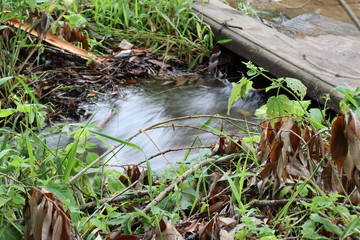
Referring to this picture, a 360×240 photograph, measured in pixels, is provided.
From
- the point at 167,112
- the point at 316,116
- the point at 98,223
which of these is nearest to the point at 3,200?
the point at 98,223

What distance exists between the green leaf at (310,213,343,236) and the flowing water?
1378mm

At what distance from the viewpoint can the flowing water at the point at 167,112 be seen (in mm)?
3553

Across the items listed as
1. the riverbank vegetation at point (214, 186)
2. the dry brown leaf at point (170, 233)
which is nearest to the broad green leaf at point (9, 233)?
the riverbank vegetation at point (214, 186)

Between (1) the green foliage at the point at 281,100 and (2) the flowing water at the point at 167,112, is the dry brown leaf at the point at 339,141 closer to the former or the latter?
(1) the green foliage at the point at 281,100

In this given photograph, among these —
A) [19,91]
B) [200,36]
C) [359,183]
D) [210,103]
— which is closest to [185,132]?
[210,103]

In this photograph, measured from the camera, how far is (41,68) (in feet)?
14.7

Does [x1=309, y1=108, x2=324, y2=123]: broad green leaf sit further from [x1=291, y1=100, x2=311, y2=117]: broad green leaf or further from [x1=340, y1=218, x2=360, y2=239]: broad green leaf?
[x1=340, y1=218, x2=360, y2=239]: broad green leaf

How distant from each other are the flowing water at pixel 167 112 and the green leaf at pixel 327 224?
138 cm

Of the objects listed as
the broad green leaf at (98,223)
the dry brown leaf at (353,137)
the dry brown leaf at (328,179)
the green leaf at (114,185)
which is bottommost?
the green leaf at (114,185)

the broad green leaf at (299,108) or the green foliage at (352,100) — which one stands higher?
Answer: the green foliage at (352,100)

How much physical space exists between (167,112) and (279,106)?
180 centimetres

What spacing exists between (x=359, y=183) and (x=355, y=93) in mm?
658

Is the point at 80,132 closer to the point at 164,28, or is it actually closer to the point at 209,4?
the point at 164,28

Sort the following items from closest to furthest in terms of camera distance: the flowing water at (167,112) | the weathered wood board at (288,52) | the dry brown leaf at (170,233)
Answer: the dry brown leaf at (170,233), the flowing water at (167,112), the weathered wood board at (288,52)
